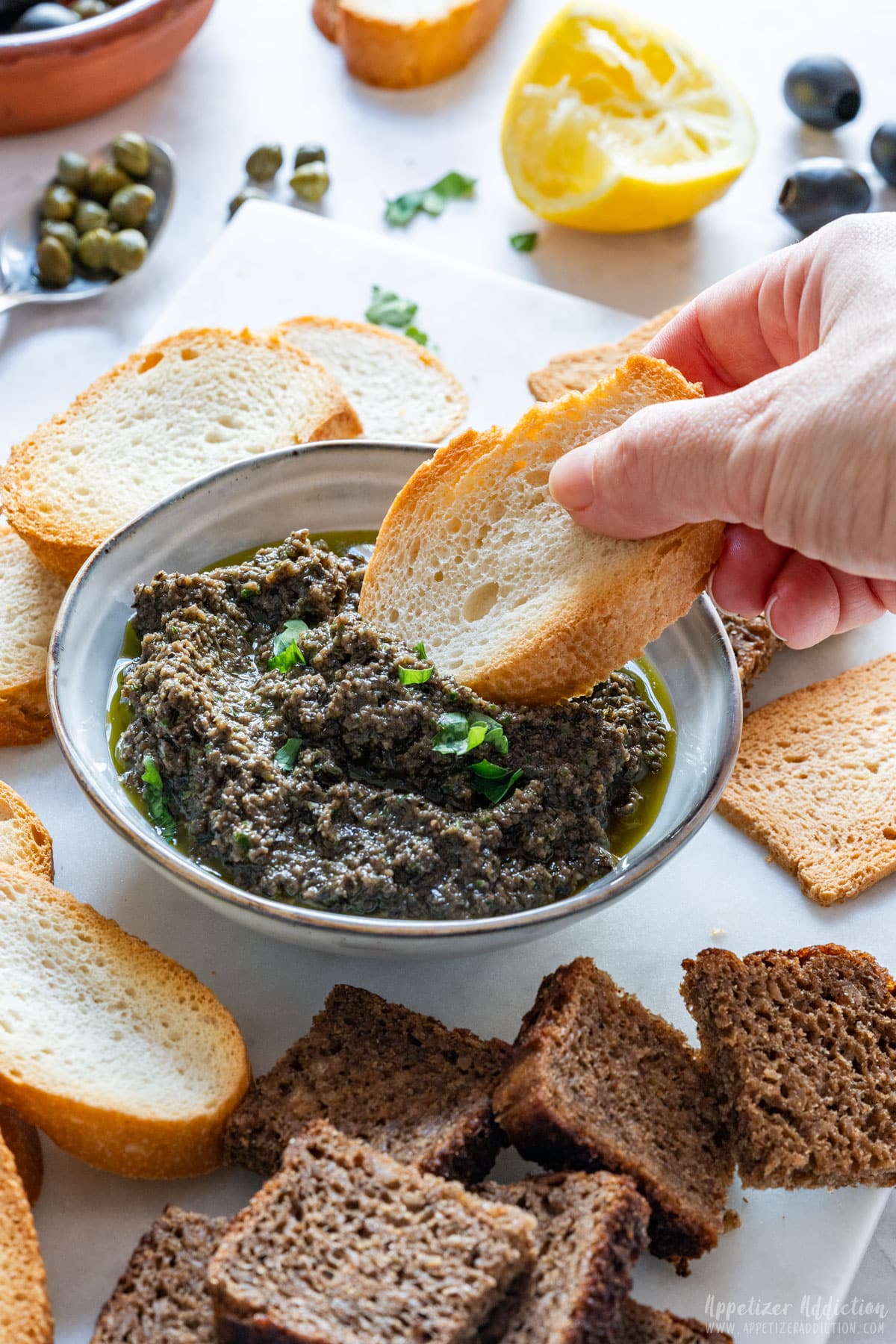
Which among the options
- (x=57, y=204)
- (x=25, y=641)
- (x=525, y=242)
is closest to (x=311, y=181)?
(x=525, y=242)

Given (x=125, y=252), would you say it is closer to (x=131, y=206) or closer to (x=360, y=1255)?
(x=131, y=206)

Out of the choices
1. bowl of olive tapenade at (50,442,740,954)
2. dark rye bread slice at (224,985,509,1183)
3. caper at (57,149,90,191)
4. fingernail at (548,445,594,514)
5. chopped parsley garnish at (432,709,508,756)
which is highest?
fingernail at (548,445,594,514)

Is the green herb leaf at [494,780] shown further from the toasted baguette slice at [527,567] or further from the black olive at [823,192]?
the black olive at [823,192]

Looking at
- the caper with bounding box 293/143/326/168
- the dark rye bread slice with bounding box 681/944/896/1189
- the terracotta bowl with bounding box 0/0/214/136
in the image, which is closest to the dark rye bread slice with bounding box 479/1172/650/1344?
the dark rye bread slice with bounding box 681/944/896/1189

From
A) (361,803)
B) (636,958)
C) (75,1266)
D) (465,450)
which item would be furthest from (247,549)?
(75,1266)

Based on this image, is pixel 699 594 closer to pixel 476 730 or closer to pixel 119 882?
pixel 476 730

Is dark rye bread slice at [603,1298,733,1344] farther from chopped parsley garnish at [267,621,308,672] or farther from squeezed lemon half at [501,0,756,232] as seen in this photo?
squeezed lemon half at [501,0,756,232]

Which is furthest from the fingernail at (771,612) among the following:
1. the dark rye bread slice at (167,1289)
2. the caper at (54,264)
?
the caper at (54,264)

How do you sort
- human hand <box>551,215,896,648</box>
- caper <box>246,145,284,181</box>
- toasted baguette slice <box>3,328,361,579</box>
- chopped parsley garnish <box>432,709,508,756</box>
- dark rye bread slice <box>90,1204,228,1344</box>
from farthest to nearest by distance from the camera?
caper <box>246,145,284,181</box> → toasted baguette slice <box>3,328,361,579</box> → chopped parsley garnish <box>432,709,508,756</box> → human hand <box>551,215,896,648</box> → dark rye bread slice <box>90,1204,228,1344</box>
